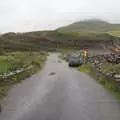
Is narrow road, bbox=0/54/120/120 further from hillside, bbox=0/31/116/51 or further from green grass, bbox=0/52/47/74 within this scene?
hillside, bbox=0/31/116/51

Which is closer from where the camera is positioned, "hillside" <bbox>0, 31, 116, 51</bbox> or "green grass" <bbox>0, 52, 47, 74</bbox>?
"green grass" <bbox>0, 52, 47, 74</bbox>

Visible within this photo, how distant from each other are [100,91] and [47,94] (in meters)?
3.46

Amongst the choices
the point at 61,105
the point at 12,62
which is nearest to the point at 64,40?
the point at 12,62

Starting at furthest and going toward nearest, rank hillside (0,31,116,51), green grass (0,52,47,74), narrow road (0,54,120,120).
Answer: hillside (0,31,116,51)
green grass (0,52,47,74)
narrow road (0,54,120,120)

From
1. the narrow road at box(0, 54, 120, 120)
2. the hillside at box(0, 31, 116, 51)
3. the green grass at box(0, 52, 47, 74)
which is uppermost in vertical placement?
the narrow road at box(0, 54, 120, 120)

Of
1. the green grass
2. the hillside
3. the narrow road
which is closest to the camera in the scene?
the narrow road

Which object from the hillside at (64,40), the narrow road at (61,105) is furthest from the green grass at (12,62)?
the hillside at (64,40)

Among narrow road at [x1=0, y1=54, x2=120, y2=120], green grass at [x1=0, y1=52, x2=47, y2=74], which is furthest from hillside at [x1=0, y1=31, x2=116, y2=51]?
narrow road at [x1=0, y1=54, x2=120, y2=120]

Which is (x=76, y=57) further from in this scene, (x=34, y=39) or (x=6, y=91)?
(x=34, y=39)

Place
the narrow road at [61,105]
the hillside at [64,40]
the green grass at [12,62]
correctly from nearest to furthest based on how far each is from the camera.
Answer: the narrow road at [61,105] → the green grass at [12,62] → the hillside at [64,40]

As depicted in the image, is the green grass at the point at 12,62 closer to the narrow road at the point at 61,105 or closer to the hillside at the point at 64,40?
the narrow road at the point at 61,105

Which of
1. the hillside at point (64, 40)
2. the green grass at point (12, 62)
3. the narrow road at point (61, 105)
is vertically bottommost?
the hillside at point (64, 40)

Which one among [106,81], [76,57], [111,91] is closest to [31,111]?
[111,91]

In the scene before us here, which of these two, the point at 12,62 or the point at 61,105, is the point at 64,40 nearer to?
the point at 12,62
